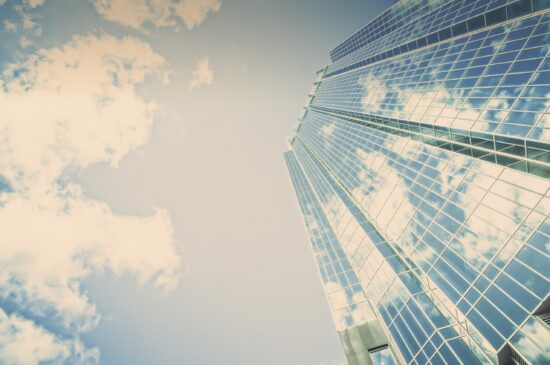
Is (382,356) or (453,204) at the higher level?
(453,204)

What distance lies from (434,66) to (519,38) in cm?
1241

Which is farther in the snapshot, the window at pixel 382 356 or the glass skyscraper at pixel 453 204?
the window at pixel 382 356

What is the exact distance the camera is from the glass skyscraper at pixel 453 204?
708 inches

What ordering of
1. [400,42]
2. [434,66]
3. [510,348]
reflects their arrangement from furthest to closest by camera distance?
[400,42] < [434,66] < [510,348]

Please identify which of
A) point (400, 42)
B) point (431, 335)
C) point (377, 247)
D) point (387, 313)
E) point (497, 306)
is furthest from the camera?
point (400, 42)

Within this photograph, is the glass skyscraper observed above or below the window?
above

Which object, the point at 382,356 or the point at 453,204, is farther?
the point at 382,356

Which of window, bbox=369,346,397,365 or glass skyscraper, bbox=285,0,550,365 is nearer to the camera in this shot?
glass skyscraper, bbox=285,0,550,365

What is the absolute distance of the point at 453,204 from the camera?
2467cm

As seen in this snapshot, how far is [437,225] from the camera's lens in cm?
2531

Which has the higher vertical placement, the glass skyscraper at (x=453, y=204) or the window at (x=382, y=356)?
the glass skyscraper at (x=453, y=204)

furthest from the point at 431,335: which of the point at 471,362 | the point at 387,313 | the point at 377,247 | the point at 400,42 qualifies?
the point at 400,42

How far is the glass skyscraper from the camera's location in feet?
59.0

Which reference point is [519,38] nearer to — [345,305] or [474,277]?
[474,277]
